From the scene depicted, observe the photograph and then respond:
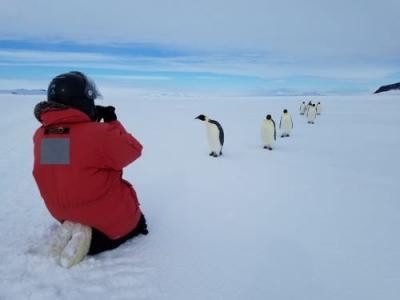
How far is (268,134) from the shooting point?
25.8 ft

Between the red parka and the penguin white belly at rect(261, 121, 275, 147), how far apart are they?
5.72m

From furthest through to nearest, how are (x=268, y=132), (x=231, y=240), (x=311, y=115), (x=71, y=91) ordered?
(x=311, y=115) → (x=268, y=132) → (x=231, y=240) → (x=71, y=91)

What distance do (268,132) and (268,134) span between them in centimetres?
6

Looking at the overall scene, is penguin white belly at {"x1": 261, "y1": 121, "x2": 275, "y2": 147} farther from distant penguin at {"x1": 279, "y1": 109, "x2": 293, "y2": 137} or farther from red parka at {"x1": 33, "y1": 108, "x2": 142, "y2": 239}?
red parka at {"x1": 33, "y1": 108, "x2": 142, "y2": 239}

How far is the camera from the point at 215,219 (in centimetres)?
327

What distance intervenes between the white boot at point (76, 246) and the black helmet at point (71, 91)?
0.75 metres

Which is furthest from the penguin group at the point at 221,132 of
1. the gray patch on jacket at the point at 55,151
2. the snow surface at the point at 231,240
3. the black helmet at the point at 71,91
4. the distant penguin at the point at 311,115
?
the distant penguin at the point at 311,115

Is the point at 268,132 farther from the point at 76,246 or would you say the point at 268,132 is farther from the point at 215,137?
the point at 76,246

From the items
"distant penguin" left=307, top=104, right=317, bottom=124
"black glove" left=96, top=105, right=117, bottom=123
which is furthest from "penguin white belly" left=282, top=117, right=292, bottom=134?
"black glove" left=96, top=105, right=117, bottom=123

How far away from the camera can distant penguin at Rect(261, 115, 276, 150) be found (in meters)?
7.74

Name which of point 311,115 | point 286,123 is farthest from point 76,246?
point 311,115

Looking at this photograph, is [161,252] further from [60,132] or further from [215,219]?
[60,132]

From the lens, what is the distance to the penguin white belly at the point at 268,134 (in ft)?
25.4

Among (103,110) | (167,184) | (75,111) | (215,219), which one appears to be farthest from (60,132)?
(167,184)
